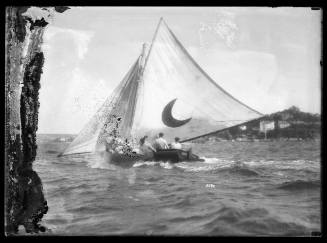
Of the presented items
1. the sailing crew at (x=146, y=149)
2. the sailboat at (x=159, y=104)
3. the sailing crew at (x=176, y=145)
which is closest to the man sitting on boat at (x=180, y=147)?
the sailing crew at (x=176, y=145)

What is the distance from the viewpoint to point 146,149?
6930 millimetres

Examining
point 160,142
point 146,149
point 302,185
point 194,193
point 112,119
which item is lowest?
point 194,193

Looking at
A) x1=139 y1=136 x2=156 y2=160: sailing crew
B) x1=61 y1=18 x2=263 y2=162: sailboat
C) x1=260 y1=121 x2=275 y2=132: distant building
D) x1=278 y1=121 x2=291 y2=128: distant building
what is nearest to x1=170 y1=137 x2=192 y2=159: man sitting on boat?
x1=61 y1=18 x2=263 y2=162: sailboat

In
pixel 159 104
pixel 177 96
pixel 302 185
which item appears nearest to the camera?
pixel 302 185

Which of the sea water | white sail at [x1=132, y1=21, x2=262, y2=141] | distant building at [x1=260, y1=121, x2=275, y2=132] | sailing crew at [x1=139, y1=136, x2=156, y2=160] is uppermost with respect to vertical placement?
white sail at [x1=132, y1=21, x2=262, y2=141]

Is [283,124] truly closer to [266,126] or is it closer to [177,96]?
[266,126]

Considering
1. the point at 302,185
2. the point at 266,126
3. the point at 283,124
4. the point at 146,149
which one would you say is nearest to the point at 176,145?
the point at 146,149

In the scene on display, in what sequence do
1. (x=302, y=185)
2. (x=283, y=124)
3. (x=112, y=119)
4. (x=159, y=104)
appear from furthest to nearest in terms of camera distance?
(x=159, y=104)
(x=112, y=119)
(x=283, y=124)
(x=302, y=185)

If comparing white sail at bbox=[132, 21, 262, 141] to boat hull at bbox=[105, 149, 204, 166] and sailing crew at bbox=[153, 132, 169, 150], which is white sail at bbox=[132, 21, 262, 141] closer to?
sailing crew at bbox=[153, 132, 169, 150]

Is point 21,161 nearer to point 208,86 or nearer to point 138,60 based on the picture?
point 138,60

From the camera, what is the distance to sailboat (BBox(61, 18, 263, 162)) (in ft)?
21.7

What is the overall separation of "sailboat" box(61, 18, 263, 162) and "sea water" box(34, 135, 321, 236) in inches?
15.5

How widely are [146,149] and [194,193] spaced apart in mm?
1146

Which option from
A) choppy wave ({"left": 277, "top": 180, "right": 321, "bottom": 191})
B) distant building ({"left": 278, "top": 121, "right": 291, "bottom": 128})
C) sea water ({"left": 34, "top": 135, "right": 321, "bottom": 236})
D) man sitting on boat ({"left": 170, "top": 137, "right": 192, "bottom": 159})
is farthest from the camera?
man sitting on boat ({"left": 170, "top": 137, "right": 192, "bottom": 159})
